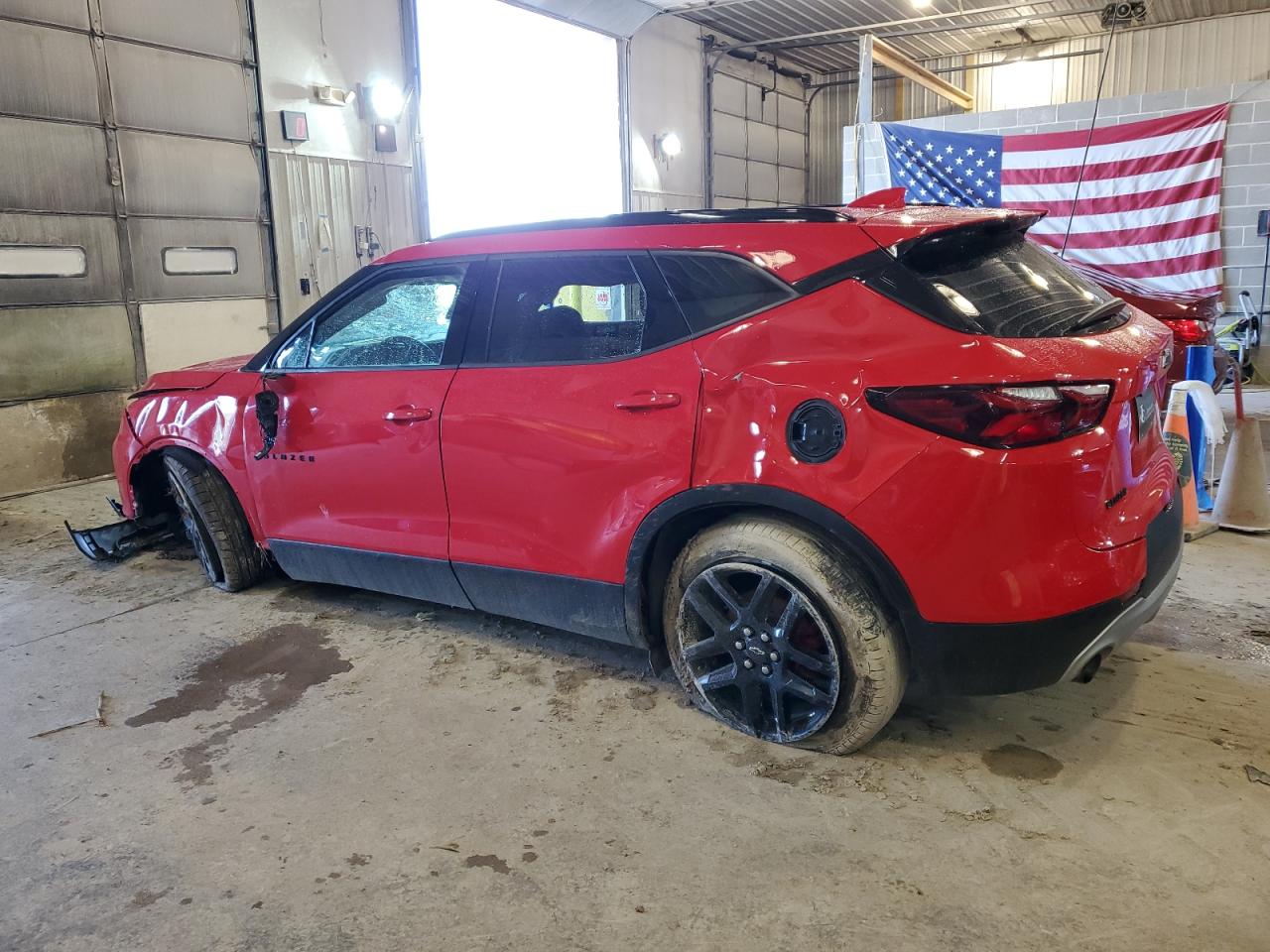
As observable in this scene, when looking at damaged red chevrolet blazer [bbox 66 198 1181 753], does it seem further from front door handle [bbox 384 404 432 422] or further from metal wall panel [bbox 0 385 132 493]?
metal wall panel [bbox 0 385 132 493]

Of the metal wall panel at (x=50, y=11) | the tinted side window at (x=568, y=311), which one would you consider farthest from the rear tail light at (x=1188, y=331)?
the metal wall panel at (x=50, y=11)

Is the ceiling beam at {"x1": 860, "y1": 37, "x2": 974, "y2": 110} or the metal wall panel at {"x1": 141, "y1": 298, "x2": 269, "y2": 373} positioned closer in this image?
the metal wall panel at {"x1": 141, "y1": 298, "x2": 269, "y2": 373}

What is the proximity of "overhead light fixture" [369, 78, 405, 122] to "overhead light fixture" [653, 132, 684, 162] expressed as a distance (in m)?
5.09

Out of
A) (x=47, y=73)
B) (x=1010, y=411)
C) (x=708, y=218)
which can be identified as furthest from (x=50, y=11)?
(x=1010, y=411)

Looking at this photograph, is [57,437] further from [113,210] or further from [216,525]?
[216,525]

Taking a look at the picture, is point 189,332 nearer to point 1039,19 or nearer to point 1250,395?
point 1250,395

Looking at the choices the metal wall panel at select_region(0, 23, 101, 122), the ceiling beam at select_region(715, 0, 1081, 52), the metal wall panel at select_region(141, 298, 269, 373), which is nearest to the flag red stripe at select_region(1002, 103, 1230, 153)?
the ceiling beam at select_region(715, 0, 1081, 52)

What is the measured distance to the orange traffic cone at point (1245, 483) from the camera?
→ 473 cm

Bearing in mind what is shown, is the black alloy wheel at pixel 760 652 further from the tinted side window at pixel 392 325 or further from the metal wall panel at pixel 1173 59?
the metal wall panel at pixel 1173 59

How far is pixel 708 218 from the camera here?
2896 mm

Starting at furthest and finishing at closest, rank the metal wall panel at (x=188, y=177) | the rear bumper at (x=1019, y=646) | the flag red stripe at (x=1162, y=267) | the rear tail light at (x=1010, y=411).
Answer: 1. the flag red stripe at (x=1162, y=267)
2. the metal wall panel at (x=188, y=177)
3. the rear bumper at (x=1019, y=646)
4. the rear tail light at (x=1010, y=411)

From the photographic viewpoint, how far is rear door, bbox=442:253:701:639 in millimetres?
2746

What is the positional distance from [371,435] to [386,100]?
706 centimetres

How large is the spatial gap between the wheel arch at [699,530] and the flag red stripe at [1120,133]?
942 cm
